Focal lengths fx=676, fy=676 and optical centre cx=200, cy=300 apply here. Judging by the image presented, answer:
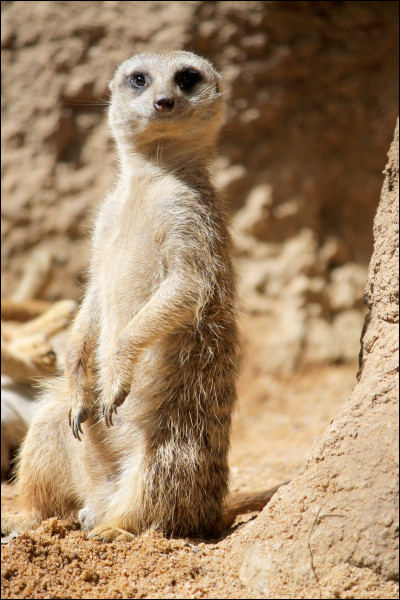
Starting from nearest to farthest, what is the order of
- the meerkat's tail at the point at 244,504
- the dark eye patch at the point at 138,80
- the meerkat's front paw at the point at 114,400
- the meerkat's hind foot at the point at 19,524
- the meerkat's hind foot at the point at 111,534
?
the meerkat's hind foot at the point at 111,534 → the meerkat's front paw at the point at 114,400 → the meerkat's hind foot at the point at 19,524 → the meerkat's tail at the point at 244,504 → the dark eye patch at the point at 138,80

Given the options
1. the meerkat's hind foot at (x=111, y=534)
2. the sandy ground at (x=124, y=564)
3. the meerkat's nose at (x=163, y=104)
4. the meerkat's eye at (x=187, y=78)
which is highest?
the meerkat's eye at (x=187, y=78)

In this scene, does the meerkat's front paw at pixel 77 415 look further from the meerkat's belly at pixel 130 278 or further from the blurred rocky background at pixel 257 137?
the blurred rocky background at pixel 257 137

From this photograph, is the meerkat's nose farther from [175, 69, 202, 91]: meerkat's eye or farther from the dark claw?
the dark claw

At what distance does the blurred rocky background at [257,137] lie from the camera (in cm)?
555

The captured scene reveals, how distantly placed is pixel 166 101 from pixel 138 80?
45 cm

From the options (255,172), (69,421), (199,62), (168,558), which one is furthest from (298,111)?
(168,558)

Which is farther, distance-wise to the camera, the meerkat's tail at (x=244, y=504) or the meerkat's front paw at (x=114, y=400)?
the meerkat's tail at (x=244, y=504)

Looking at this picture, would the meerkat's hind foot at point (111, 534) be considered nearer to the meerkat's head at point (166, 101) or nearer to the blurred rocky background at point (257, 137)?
the meerkat's head at point (166, 101)

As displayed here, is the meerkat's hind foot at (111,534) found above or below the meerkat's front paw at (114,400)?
below

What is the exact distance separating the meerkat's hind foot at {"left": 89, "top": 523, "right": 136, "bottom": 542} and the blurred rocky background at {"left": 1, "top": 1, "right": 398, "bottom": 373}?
3289 mm

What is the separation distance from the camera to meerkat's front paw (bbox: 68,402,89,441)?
2943 mm

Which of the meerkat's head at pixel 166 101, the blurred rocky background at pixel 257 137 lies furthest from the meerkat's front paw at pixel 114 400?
the blurred rocky background at pixel 257 137

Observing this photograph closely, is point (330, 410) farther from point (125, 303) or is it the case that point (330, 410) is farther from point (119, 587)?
point (119, 587)

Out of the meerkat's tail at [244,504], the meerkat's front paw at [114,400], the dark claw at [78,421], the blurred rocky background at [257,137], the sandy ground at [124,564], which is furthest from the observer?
the blurred rocky background at [257,137]
